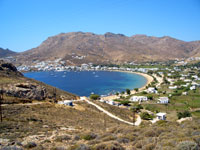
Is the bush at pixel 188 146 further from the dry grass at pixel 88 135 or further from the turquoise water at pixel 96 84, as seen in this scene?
the turquoise water at pixel 96 84

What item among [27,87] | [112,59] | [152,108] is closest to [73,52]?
[112,59]

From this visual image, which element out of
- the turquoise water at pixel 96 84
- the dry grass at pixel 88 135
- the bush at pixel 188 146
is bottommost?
the turquoise water at pixel 96 84

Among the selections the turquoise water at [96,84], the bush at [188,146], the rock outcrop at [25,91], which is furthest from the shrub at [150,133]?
the turquoise water at [96,84]

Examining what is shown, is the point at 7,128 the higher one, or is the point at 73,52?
the point at 73,52

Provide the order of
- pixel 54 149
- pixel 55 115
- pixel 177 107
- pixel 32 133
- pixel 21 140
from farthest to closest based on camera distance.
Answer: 1. pixel 177 107
2. pixel 55 115
3. pixel 32 133
4. pixel 21 140
5. pixel 54 149

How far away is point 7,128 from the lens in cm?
1168

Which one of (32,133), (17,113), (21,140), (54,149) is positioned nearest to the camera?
(54,149)

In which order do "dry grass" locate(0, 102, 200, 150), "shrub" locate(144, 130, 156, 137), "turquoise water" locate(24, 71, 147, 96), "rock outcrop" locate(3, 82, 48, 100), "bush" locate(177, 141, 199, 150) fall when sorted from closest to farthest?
1. "bush" locate(177, 141, 199, 150)
2. "dry grass" locate(0, 102, 200, 150)
3. "shrub" locate(144, 130, 156, 137)
4. "rock outcrop" locate(3, 82, 48, 100)
5. "turquoise water" locate(24, 71, 147, 96)

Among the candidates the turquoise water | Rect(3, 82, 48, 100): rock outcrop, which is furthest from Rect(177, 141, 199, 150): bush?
the turquoise water

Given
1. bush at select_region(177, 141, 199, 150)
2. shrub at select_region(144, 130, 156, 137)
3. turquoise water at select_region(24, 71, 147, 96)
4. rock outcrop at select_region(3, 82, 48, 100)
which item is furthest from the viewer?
turquoise water at select_region(24, 71, 147, 96)

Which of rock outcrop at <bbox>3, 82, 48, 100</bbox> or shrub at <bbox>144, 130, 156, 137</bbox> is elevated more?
rock outcrop at <bbox>3, 82, 48, 100</bbox>

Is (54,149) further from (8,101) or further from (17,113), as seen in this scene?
(8,101)

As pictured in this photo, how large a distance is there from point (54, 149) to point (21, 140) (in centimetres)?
282

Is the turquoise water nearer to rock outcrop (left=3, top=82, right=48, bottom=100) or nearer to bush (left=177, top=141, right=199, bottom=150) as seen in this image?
rock outcrop (left=3, top=82, right=48, bottom=100)
